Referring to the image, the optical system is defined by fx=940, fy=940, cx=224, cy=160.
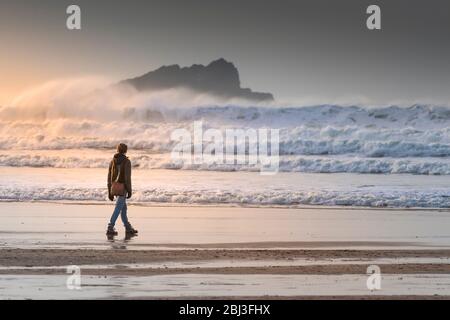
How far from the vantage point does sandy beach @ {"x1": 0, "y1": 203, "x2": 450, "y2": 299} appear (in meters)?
10.6

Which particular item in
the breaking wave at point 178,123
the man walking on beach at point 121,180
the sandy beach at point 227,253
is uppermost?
the breaking wave at point 178,123

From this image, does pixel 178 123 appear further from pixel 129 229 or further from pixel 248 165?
pixel 129 229

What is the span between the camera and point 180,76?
141ft

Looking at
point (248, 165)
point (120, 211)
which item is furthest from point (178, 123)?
point (120, 211)

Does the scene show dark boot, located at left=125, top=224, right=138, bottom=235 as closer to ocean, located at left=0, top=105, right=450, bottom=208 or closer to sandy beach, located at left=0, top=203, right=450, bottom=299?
sandy beach, located at left=0, top=203, right=450, bottom=299

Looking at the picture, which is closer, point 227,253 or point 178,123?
point 227,253

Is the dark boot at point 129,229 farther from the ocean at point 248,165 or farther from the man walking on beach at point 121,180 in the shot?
the ocean at point 248,165

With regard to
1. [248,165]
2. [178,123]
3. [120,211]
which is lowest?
[120,211]

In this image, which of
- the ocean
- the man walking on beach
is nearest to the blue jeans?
the man walking on beach

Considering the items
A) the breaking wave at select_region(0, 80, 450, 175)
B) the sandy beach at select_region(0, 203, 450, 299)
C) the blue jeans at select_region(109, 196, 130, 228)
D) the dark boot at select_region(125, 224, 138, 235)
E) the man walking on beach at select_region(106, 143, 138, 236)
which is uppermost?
the breaking wave at select_region(0, 80, 450, 175)

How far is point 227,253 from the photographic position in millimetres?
13820

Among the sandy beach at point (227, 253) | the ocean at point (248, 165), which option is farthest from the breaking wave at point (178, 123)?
the sandy beach at point (227, 253)

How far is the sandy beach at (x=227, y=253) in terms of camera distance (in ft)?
34.8

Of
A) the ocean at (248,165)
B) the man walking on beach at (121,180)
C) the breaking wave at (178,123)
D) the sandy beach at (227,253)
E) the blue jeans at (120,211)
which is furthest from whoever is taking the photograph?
the breaking wave at (178,123)
